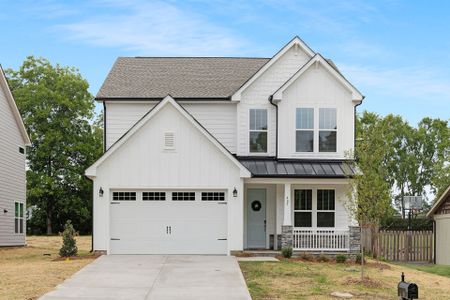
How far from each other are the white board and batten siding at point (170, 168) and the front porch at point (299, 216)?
1.19 metres

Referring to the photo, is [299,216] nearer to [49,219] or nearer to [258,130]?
[258,130]

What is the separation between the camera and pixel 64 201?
5106cm

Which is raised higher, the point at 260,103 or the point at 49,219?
the point at 260,103

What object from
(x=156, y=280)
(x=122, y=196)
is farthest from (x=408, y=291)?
(x=122, y=196)

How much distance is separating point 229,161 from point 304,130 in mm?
Answer: 3586

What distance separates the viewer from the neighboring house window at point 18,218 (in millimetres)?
33125

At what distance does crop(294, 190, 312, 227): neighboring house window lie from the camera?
24.6 metres

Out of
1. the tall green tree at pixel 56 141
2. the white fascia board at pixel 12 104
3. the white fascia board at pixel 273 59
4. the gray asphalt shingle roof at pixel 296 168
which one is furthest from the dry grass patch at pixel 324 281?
the tall green tree at pixel 56 141

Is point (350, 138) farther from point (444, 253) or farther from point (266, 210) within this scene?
point (444, 253)

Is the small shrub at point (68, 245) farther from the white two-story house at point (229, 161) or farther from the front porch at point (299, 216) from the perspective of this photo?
the front porch at point (299, 216)

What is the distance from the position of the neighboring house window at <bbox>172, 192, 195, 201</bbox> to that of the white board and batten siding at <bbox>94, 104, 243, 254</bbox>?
1.22 ft

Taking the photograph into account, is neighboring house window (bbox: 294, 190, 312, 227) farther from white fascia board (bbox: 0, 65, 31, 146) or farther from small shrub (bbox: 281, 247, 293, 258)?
white fascia board (bbox: 0, 65, 31, 146)

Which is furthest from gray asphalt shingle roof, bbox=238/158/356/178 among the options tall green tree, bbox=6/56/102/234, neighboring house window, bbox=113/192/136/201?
tall green tree, bbox=6/56/102/234

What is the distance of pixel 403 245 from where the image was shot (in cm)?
2970
